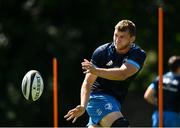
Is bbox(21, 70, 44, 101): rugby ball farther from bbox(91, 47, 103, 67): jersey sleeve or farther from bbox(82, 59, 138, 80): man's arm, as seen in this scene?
bbox(82, 59, 138, 80): man's arm

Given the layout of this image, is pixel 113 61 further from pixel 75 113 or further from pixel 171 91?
pixel 171 91

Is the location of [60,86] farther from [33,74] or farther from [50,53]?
[33,74]

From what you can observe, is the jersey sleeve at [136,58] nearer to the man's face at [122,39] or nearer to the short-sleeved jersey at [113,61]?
the short-sleeved jersey at [113,61]

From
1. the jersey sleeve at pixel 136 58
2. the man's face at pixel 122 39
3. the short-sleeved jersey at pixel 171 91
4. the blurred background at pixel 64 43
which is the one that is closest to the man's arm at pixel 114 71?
the jersey sleeve at pixel 136 58

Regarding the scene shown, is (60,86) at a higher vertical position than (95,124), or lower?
lower

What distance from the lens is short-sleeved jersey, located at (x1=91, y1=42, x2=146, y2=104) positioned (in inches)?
356

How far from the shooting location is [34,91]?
950 cm

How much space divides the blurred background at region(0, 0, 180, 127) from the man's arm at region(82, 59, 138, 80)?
1112 centimetres

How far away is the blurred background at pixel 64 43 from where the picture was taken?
20172 mm

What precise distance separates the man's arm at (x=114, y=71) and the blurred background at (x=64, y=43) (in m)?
11.1

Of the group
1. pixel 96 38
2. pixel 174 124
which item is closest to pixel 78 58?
pixel 96 38

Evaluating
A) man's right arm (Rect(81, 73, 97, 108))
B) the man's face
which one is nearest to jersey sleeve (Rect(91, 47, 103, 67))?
man's right arm (Rect(81, 73, 97, 108))

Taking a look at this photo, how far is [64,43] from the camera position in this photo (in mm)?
20156

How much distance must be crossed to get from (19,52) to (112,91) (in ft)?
38.8
